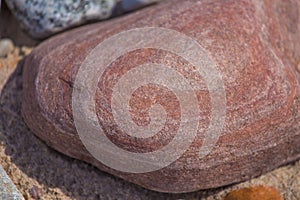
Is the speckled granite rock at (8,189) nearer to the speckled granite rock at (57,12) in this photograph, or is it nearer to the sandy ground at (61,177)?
the sandy ground at (61,177)

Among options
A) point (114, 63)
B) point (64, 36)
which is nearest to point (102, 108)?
point (114, 63)

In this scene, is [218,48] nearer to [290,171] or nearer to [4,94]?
[290,171]

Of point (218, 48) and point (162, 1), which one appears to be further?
Result: point (162, 1)

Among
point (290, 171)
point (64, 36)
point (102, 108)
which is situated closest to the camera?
point (102, 108)

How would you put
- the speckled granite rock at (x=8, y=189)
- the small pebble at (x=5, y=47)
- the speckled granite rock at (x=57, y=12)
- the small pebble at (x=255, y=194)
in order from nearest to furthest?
the speckled granite rock at (x=8, y=189) < the small pebble at (x=255, y=194) < the speckled granite rock at (x=57, y=12) < the small pebble at (x=5, y=47)

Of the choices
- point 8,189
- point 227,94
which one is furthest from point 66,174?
point 227,94

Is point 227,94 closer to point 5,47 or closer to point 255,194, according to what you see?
point 255,194

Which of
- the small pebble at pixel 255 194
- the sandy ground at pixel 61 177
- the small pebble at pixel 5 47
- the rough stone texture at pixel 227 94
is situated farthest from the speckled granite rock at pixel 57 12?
the small pebble at pixel 255 194
